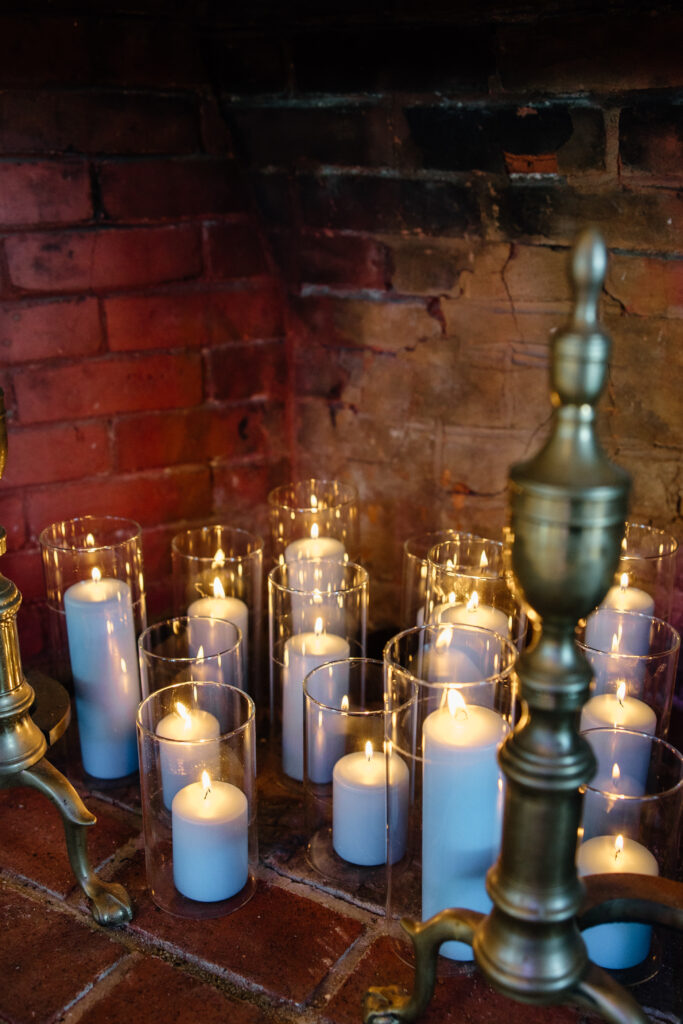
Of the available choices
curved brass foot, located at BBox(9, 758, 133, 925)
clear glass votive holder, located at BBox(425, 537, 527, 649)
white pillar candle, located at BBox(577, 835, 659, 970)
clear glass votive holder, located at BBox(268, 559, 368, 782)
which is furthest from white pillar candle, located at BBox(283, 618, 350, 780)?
white pillar candle, located at BBox(577, 835, 659, 970)

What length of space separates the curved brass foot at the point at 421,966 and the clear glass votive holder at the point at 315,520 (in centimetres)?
58

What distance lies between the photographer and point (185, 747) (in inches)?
37.0

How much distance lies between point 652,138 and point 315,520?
616mm

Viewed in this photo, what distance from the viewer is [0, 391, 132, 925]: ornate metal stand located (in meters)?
0.92

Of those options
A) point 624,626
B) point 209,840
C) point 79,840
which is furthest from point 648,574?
point 79,840

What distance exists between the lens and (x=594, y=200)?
112 centimetres

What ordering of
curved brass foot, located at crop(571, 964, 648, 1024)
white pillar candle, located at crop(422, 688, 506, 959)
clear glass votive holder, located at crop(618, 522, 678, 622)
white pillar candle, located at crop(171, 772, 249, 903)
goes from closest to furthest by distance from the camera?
curved brass foot, located at crop(571, 964, 648, 1024), white pillar candle, located at crop(422, 688, 506, 959), white pillar candle, located at crop(171, 772, 249, 903), clear glass votive holder, located at crop(618, 522, 678, 622)

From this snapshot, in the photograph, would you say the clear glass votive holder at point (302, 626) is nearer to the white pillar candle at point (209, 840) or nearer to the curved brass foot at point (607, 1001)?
the white pillar candle at point (209, 840)

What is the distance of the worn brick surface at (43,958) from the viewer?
0.83 metres

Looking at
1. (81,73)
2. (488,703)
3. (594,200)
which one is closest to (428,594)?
(488,703)

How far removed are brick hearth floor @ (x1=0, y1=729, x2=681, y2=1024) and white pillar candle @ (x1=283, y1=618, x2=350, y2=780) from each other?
0.12 metres

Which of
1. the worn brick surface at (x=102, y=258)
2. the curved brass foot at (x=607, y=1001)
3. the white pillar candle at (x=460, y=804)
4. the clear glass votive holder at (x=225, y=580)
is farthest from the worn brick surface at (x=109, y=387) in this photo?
the curved brass foot at (x=607, y=1001)

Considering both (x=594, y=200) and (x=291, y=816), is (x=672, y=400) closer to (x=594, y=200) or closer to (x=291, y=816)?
(x=594, y=200)

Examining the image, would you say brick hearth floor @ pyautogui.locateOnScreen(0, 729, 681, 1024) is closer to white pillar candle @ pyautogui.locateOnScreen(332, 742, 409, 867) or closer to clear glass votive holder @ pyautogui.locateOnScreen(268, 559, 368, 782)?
white pillar candle @ pyautogui.locateOnScreen(332, 742, 409, 867)
